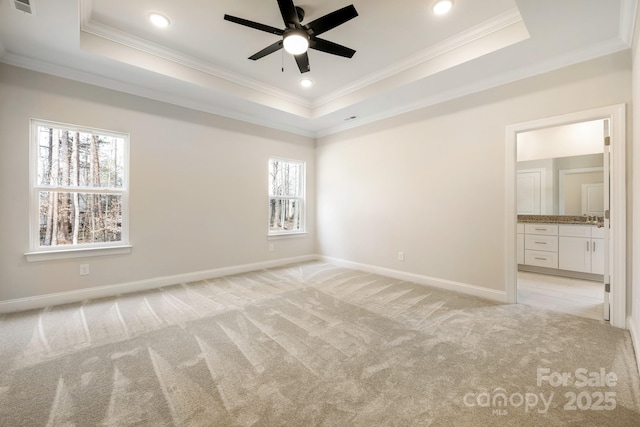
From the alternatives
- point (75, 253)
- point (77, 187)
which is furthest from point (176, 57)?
point (75, 253)

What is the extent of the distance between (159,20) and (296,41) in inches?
59.2

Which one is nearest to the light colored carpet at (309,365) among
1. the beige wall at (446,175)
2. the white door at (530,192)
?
the beige wall at (446,175)

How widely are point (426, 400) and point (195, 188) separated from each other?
12.8 ft

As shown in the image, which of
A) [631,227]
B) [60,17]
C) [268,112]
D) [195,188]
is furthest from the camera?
[268,112]

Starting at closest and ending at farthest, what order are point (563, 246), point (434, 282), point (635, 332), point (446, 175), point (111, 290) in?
point (635, 332)
point (111, 290)
point (446, 175)
point (434, 282)
point (563, 246)

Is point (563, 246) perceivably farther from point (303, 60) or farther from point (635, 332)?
point (303, 60)

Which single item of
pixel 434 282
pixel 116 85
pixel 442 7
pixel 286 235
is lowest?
pixel 434 282

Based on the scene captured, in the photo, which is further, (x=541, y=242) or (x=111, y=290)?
(x=541, y=242)

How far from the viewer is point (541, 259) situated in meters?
4.54

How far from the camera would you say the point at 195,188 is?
407cm

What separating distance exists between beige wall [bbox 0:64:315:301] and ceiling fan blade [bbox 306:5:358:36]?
2.59 metres

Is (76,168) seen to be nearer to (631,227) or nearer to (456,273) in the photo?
(456,273)

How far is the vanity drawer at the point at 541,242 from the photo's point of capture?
14.4ft

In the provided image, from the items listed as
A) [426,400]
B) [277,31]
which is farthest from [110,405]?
[277,31]
